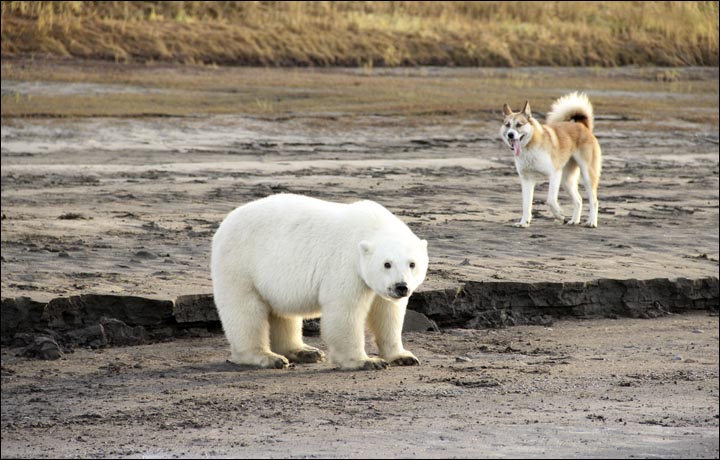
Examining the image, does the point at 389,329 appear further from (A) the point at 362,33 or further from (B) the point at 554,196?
(A) the point at 362,33

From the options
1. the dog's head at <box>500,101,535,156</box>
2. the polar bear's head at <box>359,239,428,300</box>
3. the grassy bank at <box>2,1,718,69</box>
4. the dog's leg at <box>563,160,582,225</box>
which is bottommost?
the dog's leg at <box>563,160,582,225</box>

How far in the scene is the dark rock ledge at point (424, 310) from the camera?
8828 millimetres

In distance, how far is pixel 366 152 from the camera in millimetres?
18562

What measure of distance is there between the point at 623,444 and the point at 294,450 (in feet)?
4.92

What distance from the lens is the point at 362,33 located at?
31.9 m

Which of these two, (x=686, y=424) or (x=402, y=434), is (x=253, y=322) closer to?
(x=402, y=434)

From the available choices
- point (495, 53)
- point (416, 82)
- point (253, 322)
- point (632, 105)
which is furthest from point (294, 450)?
point (495, 53)

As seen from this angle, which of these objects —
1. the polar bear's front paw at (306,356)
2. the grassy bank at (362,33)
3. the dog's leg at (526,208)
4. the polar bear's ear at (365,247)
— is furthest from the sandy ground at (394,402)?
the grassy bank at (362,33)

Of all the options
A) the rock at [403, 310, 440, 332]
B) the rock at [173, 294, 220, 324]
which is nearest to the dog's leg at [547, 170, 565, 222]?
the rock at [403, 310, 440, 332]

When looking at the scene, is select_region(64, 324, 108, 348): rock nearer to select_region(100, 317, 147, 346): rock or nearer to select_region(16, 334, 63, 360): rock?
select_region(100, 317, 147, 346): rock

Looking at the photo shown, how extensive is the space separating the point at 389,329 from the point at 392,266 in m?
0.62

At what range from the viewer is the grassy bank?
28.5 metres

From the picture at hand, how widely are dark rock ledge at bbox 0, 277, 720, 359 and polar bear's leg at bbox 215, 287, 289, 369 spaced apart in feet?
3.48

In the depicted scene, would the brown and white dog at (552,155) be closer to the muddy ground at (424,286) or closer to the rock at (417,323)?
the muddy ground at (424,286)
